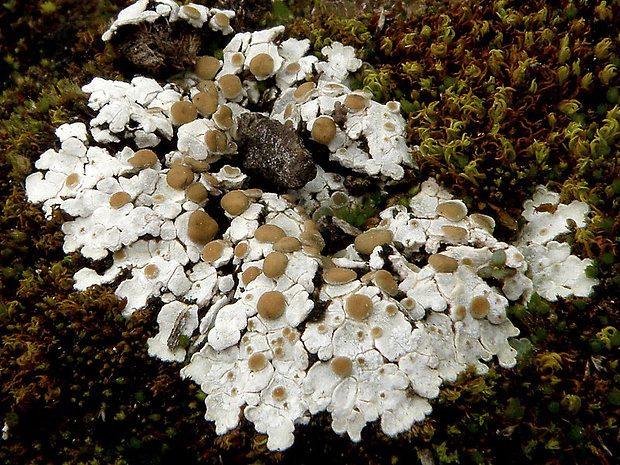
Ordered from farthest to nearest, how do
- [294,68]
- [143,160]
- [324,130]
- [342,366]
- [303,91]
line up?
[294,68]
[303,91]
[324,130]
[143,160]
[342,366]

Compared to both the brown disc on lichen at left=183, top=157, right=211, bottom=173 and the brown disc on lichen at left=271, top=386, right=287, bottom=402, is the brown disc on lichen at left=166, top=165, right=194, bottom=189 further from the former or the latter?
the brown disc on lichen at left=271, top=386, right=287, bottom=402

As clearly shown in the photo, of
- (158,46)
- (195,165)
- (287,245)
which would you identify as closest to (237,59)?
(158,46)

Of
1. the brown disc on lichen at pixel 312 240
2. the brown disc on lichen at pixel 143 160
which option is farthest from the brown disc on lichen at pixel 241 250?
the brown disc on lichen at pixel 143 160

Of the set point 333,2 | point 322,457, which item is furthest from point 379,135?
point 322,457

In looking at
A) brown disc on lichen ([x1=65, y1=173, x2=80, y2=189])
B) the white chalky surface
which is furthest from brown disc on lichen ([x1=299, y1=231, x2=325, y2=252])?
brown disc on lichen ([x1=65, y1=173, x2=80, y2=189])

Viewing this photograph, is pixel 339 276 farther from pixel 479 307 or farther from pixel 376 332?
pixel 479 307
